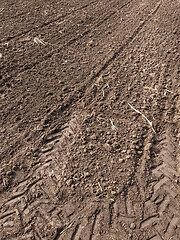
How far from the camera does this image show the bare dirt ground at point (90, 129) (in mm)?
2748

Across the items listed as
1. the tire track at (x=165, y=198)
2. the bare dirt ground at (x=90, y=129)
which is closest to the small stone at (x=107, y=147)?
the bare dirt ground at (x=90, y=129)

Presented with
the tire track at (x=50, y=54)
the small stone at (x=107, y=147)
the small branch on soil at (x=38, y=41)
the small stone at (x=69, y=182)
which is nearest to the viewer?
the small stone at (x=69, y=182)

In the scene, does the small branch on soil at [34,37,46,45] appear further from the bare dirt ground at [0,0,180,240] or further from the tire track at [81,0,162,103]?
the tire track at [81,0,162,103]

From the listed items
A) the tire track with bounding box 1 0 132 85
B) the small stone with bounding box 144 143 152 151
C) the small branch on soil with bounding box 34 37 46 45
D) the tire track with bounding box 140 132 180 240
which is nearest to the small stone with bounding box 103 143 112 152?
the small stone with bounding box 144 143 152 151

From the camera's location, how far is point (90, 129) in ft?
11.8

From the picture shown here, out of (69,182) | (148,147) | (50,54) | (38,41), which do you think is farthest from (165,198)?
(38,41)

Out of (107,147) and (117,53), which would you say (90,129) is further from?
(117,53)

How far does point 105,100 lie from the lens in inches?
161

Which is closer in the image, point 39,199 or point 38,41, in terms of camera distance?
point 39,199

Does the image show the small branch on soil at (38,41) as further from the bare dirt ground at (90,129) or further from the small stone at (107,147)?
the small stone at (107,147)

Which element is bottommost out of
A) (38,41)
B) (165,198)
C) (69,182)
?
(165,198)

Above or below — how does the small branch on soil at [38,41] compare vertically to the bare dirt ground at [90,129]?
Result: above

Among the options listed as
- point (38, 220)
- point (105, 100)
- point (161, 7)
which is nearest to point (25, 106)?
point (105, 100)

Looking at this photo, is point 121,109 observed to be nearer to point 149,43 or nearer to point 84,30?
point 149,43
